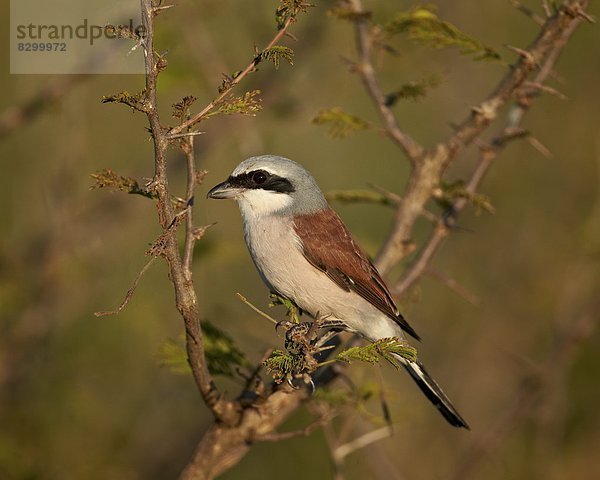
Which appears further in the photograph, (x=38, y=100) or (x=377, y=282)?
(x=38, y=100)

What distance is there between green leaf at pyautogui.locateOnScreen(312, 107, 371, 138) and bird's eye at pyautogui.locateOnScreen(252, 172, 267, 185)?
0.41m

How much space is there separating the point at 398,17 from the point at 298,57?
2670mm

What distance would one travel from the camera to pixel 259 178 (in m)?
4.20

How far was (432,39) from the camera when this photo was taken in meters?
3.89

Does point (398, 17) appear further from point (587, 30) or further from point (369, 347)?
point (587, 30)

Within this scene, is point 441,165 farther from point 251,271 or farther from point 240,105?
point 251,271

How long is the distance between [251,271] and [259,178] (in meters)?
3.34

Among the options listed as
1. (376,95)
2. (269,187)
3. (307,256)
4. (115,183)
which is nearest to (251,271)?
(269,187)

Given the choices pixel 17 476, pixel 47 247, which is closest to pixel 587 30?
pixel 47 247

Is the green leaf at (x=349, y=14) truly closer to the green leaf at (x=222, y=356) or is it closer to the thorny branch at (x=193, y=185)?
the thorny branch at (x=193, y=185)

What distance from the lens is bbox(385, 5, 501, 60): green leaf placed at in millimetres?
3746

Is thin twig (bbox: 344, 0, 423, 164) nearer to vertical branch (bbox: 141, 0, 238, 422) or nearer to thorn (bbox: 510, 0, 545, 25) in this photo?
thorn (bbox: 510, 0, 545, 25)

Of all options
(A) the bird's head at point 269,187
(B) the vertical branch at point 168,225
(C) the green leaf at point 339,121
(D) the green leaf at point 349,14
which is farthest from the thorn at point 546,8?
(B) the vertical branch at point 168,225

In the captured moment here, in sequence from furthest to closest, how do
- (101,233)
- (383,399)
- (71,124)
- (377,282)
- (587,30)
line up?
1. (587,30)
2. (101,233)
3. (71,124)
4. (377,282)
5. (383,399)
